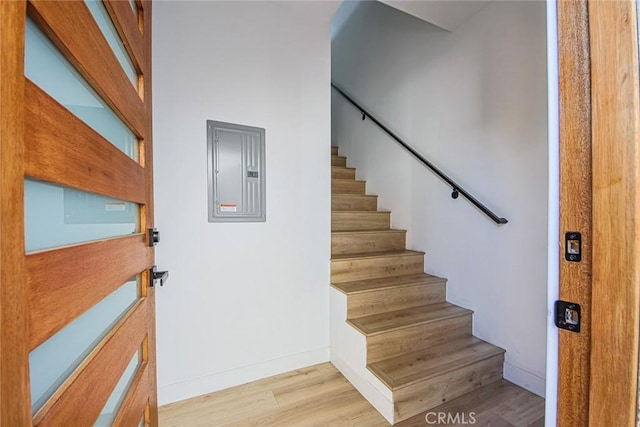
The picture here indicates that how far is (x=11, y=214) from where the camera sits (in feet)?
1.15

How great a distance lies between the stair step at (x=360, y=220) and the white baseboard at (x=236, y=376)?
3.64 feet

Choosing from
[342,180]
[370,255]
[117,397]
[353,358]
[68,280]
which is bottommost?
[353,358]

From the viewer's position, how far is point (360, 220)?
8.95ft

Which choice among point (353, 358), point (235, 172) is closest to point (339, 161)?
point (235, 172)

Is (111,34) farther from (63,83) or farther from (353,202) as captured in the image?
(353,202)

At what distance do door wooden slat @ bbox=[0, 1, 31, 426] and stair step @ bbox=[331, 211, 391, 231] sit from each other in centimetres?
226

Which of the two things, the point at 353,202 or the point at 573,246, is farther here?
the point at 353,202

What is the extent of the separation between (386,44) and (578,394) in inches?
130

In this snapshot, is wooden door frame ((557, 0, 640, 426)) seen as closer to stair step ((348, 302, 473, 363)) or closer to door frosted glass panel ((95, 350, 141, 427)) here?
door frosted glass panel ((95, 350, 141, 427))

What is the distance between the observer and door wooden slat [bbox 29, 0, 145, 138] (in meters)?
0.45

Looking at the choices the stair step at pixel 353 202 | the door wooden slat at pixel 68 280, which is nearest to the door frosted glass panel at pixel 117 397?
the door wooden slat at pixel 68 280

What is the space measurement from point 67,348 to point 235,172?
136 centimetres

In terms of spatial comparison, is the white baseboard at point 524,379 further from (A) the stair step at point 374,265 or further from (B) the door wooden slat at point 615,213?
(B) the door wooden slat at point 615,213

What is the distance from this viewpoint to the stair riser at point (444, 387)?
151cm
